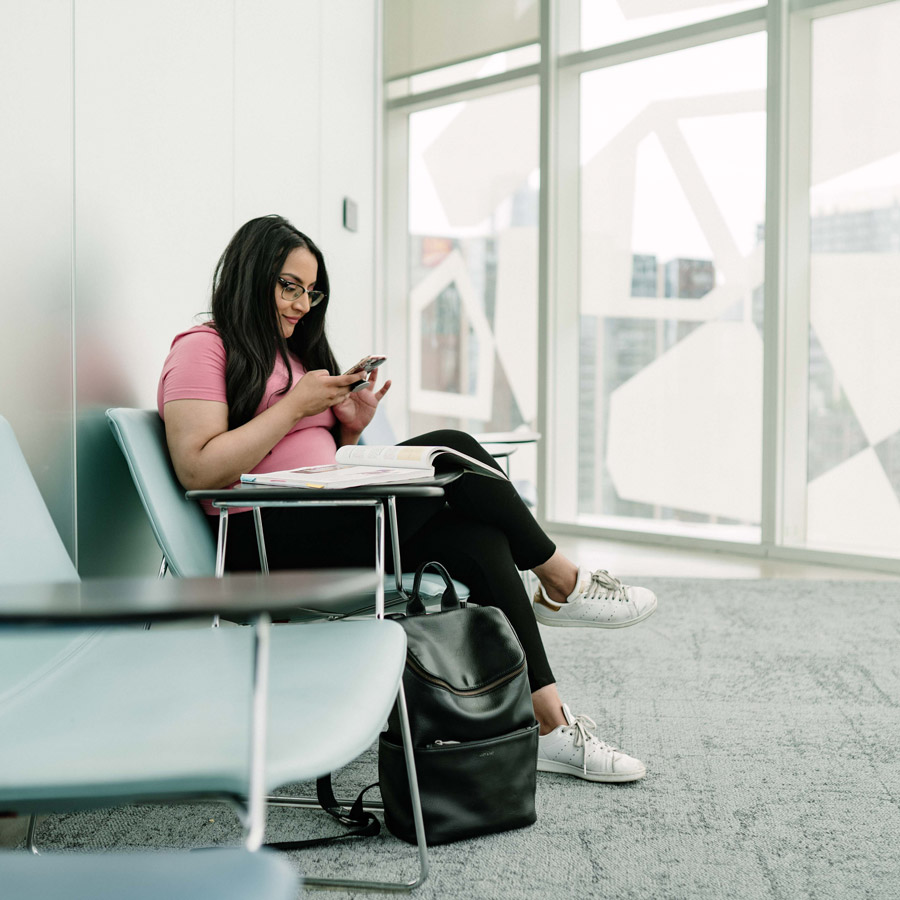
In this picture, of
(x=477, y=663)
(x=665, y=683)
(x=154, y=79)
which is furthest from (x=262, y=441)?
(x=665, y=683)

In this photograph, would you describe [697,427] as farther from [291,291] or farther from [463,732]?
[463,732]

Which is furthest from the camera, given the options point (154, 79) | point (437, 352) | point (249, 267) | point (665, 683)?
point (437, 352)

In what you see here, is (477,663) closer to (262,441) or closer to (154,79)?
(262,441)

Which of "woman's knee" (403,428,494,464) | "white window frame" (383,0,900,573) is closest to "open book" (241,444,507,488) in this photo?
"woman's knee" (403,428,494,464)

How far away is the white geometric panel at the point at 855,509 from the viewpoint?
Result: 4.02 m

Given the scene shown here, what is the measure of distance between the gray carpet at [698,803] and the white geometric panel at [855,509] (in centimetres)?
141

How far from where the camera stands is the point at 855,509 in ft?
13.4

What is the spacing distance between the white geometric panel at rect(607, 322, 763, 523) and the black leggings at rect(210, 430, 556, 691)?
2838 mm

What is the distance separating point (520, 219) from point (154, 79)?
9.77 feet

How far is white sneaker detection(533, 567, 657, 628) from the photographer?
2051 millimetres

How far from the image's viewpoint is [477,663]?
155 centimetres

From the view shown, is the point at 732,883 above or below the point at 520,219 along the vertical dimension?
below

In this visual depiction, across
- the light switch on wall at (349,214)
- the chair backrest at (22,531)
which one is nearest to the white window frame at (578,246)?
the light switch on wall at (349,214)

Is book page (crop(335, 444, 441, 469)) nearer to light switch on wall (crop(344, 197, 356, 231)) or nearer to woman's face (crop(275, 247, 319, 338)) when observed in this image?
woman's face (crop(275, 247, 319, 338))
